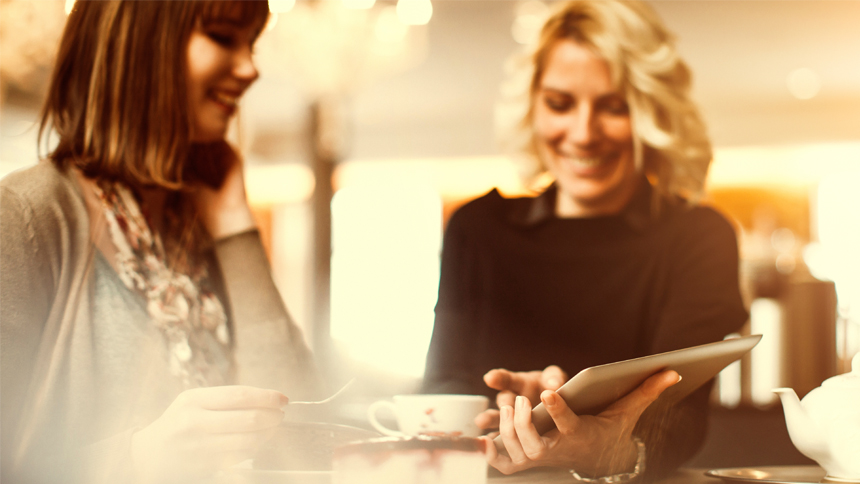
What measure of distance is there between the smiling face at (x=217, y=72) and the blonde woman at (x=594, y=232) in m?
0.29

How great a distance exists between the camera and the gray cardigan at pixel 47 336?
55 cm

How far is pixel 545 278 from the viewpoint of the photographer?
699 millimetres

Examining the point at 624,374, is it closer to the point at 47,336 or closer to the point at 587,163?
the point at 587,163

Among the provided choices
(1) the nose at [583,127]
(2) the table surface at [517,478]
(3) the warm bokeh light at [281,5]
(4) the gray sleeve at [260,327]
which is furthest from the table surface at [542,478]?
(3) the warm bokeh light at [281,5]

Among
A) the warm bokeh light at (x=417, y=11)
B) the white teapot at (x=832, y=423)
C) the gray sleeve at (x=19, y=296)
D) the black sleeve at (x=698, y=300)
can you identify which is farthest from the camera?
the warm bokeh light at (x=417, y=11)

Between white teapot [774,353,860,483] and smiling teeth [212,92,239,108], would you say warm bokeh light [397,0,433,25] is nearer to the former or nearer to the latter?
smiling teeth [212,92,239,108]

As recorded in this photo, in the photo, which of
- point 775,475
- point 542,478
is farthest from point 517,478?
point 775,475

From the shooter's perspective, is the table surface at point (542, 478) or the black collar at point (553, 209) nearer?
the table surface at point (542, 478)

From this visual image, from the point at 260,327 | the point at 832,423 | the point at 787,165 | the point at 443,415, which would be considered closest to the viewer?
the point at 832,423

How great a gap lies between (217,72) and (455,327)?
15.0 inches

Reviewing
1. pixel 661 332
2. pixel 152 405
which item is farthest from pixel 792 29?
pixel 152 405

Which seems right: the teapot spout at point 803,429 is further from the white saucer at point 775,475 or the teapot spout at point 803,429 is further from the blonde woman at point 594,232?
the blonde woman at point 594,232

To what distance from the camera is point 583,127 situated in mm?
682

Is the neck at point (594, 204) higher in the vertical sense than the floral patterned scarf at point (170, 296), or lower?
higher
